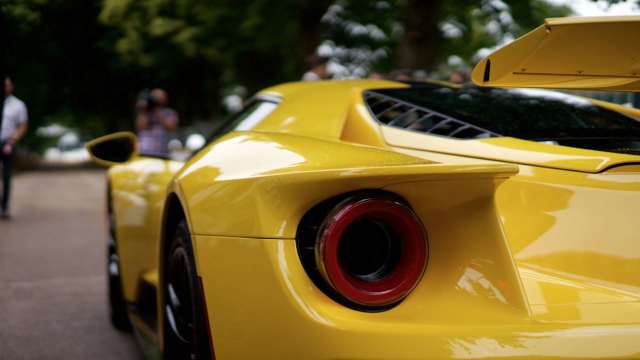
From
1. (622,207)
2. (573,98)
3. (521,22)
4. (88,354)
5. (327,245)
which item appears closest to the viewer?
(327,245)

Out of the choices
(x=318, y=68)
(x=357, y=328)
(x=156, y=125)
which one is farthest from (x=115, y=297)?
(x=318, y=68)

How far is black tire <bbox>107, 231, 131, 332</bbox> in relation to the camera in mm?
4195

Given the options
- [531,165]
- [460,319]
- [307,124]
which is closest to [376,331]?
[460,319]

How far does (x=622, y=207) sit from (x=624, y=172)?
0.09 m

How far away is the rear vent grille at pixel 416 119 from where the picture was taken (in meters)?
2.47

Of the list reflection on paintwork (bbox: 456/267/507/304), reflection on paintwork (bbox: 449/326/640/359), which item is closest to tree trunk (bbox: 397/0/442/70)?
reflection on paintwork (bbox: 456/267/507/304)

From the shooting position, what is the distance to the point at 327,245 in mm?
1801

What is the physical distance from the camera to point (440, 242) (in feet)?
6.26

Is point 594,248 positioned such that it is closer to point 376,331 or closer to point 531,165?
point 531,165

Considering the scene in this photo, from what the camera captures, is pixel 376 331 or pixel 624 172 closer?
pixel 376 331

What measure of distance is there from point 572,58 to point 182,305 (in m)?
1.35

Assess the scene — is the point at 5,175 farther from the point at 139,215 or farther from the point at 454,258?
the point at 454,258

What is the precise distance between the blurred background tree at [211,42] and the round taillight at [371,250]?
556 centimetres

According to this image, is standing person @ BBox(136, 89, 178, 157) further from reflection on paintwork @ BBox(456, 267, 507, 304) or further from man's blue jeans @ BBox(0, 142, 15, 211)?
reflection on paintwork @ BBox(456, 267, 507, 304)
